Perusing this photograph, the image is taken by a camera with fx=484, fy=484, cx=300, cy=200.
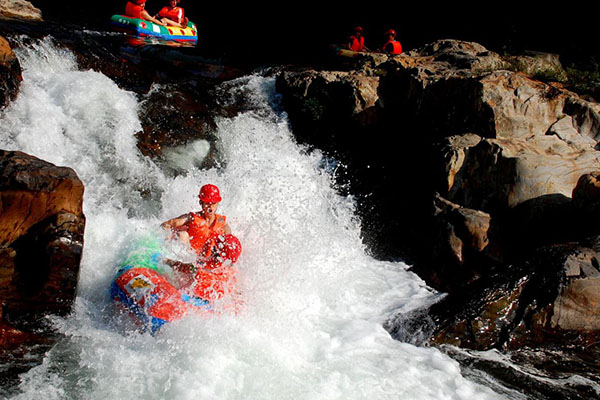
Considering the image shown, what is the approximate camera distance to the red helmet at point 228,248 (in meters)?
4.69

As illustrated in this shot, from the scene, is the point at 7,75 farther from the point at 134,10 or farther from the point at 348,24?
the point at 348,24

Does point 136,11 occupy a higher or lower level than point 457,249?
higher

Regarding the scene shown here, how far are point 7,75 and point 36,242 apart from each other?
134 inches

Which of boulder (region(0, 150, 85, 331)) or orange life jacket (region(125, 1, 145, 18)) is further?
orange life jacket (region(125, 1, 145, 18))

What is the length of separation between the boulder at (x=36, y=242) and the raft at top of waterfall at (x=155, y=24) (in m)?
10.2

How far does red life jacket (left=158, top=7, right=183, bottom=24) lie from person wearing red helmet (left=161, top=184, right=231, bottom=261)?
37.8 feet

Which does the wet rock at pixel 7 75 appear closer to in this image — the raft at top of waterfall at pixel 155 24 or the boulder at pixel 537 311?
the boulder at pixel 537 311

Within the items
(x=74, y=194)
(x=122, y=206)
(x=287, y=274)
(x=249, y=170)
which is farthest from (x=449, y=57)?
(x=74, y=194)

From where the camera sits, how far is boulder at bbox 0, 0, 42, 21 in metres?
13.3

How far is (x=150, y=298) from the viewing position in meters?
4.14

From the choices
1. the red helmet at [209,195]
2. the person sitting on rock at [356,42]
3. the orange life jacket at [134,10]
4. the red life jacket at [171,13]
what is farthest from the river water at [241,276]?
the red life jacket at [171,13]

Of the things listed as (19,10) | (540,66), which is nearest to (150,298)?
(540,66)

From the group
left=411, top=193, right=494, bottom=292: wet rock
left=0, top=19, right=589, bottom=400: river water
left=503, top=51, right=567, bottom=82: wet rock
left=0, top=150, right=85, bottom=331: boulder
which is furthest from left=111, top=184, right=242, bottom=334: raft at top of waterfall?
left=503, top=51, right=567, bottom=82: wet rock

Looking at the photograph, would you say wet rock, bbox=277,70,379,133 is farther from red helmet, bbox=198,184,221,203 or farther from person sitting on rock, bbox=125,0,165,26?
person sitting on rock, bbox=125,0,165,26
